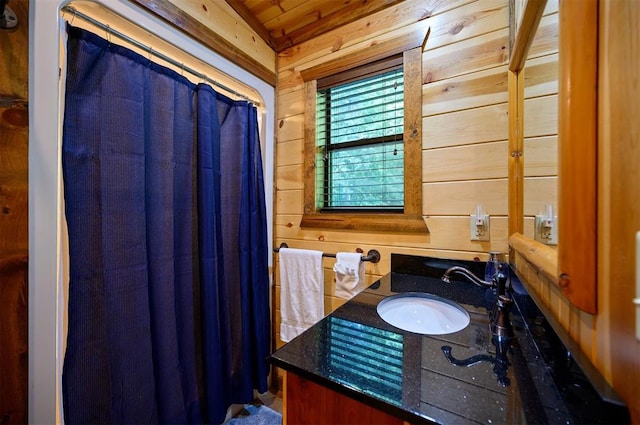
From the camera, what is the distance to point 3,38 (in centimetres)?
73

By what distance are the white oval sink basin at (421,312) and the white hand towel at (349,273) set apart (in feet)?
1.15

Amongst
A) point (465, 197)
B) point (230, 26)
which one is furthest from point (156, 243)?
point (465, 197)

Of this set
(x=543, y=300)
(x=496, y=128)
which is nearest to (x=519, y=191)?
(x=496, y=128)

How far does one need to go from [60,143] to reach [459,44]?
5.50 feet

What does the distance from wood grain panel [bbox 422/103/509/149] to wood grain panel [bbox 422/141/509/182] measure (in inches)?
1.2

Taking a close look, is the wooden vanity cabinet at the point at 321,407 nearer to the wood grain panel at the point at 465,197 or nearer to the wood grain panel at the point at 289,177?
the wood grain panel at the point at 465,197

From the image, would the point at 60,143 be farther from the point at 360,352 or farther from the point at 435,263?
the point at 435,263

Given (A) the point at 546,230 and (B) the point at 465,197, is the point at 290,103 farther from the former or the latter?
(A) the point at 546,230

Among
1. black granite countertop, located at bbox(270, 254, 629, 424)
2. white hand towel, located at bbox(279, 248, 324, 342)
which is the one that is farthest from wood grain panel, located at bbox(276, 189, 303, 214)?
black granite countertop, located at bbox(270, 254, 629, 424)

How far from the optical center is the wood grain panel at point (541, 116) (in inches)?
23.4

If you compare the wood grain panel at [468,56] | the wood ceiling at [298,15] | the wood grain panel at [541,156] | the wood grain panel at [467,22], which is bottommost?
the wood grain panel at [541,156]

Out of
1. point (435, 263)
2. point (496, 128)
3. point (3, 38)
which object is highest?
point (3, 38)

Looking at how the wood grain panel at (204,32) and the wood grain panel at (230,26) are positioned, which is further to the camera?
the wood grain panel at (230,26)

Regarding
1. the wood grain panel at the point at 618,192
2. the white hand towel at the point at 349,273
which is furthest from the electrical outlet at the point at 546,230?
the white hand towel at the point at 349,273
